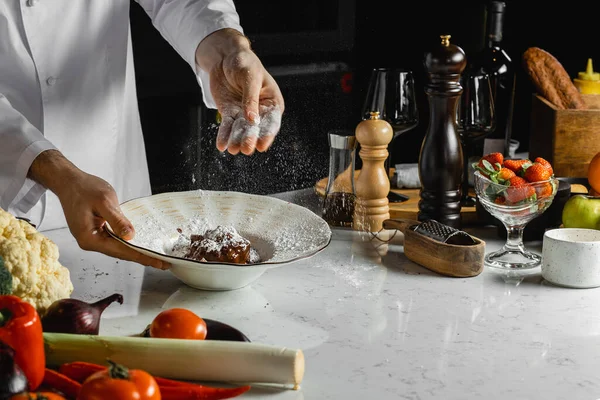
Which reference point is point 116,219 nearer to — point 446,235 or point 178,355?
point 178,355

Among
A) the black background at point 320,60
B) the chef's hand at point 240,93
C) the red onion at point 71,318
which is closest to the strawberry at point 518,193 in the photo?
the chef's hand at point 240,93

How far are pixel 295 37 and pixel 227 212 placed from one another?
1.30 m

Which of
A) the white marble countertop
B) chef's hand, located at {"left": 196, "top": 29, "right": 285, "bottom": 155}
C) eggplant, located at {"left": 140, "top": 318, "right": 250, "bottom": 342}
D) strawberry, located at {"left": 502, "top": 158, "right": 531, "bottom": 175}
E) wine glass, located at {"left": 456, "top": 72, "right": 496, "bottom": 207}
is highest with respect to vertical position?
chef's hand, located at {"left": 196, "top": 29, "right": 285, "bottom": 155}

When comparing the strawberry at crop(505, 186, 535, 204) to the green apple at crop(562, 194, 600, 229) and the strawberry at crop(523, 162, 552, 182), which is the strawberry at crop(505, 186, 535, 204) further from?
the green apple at crop(562, 194, 600, 229)

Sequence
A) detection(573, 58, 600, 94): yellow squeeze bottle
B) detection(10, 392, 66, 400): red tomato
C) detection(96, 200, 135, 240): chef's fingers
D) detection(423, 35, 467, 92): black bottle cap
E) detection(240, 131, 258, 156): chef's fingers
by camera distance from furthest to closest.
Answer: detection(573, 58, 600, 94): yellow squeeze bottle → detection(423, 35, 467, 92): black bottle cap → detection(240, 131, 258, 156): chef's fingers → detection(96, 200, 135, 240): chef's fingers → detection(10, 392, 66, 400): red tomato

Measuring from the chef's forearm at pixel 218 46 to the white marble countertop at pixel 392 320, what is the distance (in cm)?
46

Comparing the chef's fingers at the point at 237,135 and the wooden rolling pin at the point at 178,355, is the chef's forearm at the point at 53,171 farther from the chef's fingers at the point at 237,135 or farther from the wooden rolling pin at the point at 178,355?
the wooden rolling pin at the point at 178,355

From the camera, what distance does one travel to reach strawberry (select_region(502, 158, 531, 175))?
5.10ft

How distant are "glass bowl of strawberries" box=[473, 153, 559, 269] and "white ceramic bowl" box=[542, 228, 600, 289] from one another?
0.09 metres

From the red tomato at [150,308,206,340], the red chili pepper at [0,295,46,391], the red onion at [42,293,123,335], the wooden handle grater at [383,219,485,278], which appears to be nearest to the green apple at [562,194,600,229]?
the wooden handle grater at [383,219,485,278]

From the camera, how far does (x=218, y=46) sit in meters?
1.76

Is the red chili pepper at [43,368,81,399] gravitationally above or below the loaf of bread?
below

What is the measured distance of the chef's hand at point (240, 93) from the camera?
1445 millimetres

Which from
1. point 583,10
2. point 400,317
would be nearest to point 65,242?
point 400,317
